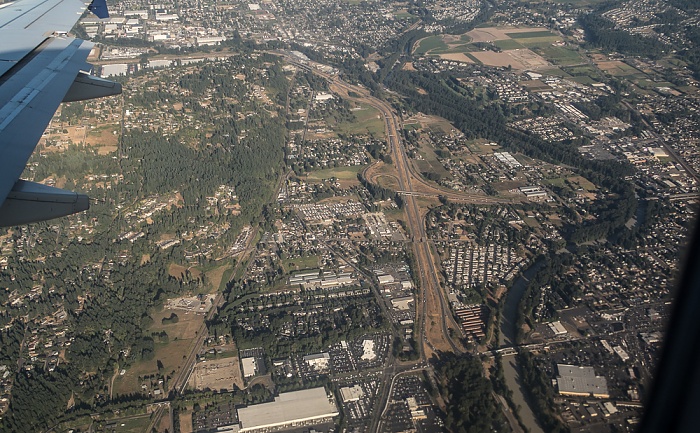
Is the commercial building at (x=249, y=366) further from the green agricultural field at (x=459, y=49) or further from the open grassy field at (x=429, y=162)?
the green agricultural field at (x=459, y=49)

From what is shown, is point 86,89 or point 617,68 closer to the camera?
point 86,89

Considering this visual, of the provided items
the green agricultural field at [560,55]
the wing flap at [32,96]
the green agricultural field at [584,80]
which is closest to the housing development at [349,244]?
the green agricultural field at [584,80]

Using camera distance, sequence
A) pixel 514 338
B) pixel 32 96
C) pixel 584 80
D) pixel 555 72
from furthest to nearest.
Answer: pixel 555 72 → pixel 584 80 → pixel 514 338 → pixel 32 96

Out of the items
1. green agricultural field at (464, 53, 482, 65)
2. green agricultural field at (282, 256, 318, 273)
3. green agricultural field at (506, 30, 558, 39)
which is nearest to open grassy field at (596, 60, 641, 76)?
green agricultural field at (506, 30, 558, 39)

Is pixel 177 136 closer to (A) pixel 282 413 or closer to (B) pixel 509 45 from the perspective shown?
(A) pixel 282 413

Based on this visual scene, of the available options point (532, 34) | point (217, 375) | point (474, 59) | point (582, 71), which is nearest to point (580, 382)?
point (217, 375)

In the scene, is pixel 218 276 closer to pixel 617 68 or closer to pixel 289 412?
pixel 289 412

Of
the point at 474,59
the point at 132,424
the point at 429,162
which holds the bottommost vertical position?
the point at 132,424
